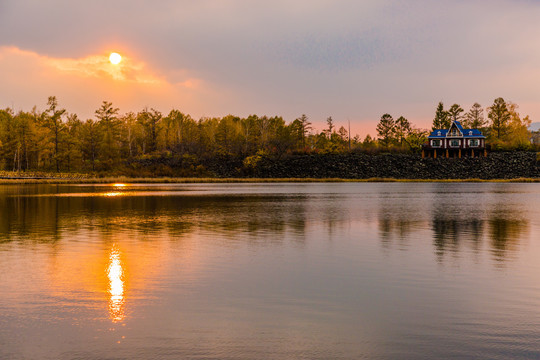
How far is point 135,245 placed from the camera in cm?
2206

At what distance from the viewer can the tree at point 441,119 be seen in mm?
158625

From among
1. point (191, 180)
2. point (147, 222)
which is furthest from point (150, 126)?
point (147, 222)

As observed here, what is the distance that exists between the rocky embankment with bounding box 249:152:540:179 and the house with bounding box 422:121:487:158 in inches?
243

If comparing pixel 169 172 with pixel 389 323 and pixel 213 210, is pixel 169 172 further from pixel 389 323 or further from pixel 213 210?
pixel 389 323

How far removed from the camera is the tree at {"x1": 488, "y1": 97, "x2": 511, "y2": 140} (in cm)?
15638

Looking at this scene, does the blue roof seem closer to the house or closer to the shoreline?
the house

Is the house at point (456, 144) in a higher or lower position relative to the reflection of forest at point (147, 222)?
higher

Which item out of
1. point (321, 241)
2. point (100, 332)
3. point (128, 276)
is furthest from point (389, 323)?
point (321, 241)

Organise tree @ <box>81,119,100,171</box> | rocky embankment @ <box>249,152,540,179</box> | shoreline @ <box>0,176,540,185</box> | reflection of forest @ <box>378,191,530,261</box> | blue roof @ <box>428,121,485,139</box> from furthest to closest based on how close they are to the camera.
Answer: tree @ <box>81,119,100,171</box>, blue roof @ <box>428,121,485,139</box>, rocky embankment @ <box>249,152,540,179</box>, shoreline @ <box>0,176,540,185</box>, reflection of forest @ <box>378,191,530,261</box>

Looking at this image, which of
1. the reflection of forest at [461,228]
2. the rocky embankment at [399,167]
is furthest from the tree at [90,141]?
the reflection of forest at [461,228]

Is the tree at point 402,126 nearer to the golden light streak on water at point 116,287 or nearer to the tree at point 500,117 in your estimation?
the tree at point 500,117

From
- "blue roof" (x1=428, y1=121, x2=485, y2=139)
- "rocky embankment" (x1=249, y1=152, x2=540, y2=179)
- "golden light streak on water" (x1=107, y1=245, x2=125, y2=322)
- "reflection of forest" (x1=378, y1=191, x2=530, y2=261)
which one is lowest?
"reflection of forest" (x1=378, y1=191, x2=530, y2=261)

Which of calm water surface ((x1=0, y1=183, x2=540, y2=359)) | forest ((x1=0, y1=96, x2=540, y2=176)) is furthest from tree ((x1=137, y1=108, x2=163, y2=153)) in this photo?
calm water surface ((x1=0, y1=183, x2=540, y2=359))

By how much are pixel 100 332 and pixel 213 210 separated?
31.2 meters
